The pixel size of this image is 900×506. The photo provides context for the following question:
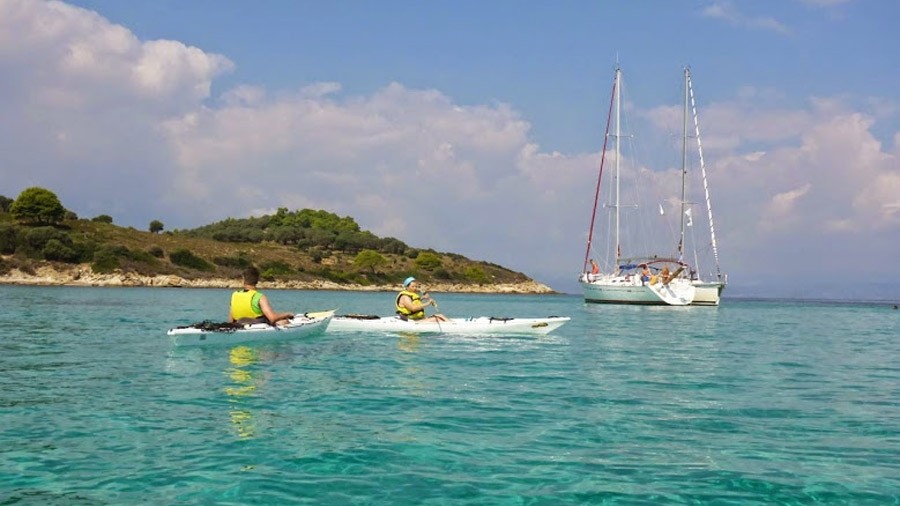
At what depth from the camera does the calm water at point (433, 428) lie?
8.05 meters

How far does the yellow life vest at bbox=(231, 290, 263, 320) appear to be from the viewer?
22.4 m

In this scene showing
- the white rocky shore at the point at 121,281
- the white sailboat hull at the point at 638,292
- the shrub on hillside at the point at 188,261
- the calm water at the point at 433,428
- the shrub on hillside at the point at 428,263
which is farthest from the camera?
the shrub on hillside at the point at 428,263

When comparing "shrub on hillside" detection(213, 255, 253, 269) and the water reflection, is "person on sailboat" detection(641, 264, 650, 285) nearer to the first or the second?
the water reflection

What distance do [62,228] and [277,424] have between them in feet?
364

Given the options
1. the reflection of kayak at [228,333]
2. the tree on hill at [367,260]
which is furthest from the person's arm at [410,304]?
the tree on hill at [367,260]

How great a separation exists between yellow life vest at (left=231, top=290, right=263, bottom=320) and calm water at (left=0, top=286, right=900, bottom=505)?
3.79 feet

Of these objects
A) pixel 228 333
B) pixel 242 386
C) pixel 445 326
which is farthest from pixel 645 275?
pixel 242 386

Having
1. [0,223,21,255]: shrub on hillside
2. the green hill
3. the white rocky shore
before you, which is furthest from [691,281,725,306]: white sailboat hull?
[0,223,21,255]: shrub on hillside

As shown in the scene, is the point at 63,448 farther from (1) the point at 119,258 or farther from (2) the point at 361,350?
(1) the point at 119,258

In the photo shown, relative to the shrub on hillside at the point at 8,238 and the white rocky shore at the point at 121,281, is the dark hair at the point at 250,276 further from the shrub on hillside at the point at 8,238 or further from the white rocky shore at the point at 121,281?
the shrub on hillside at the point at 8,238

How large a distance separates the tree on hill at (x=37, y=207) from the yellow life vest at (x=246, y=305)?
96.0 meters

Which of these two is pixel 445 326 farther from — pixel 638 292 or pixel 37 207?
pixel 37 207

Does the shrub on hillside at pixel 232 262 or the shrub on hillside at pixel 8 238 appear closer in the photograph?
the shrub on hillside at pixel 8 238

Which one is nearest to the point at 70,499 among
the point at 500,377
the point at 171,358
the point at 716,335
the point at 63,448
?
the point at 63,448
